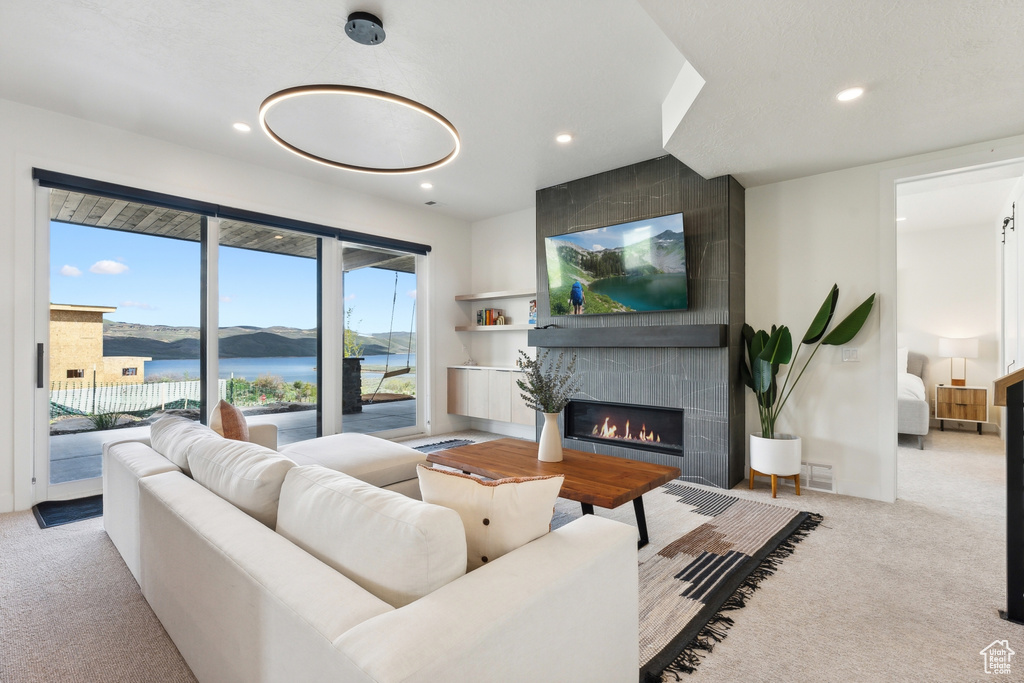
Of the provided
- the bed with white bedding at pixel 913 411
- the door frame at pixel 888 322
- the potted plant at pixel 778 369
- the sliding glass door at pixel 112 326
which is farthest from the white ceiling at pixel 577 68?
the bed with white bedding at pixel 913 411

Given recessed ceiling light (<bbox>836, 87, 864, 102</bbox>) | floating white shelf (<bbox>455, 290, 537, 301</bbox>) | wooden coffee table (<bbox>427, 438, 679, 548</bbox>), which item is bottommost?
wooden coffee table (<bbox>427, 438, 679, 548</bbox>)

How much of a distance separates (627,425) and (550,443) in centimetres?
162

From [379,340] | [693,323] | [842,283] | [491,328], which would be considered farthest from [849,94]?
[379,340]

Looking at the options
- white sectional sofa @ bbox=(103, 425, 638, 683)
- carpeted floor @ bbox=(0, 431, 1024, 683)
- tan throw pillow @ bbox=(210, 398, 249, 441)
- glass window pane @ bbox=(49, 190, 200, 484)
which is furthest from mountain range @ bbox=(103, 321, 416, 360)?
white sectional sofa @ bbox=(103, 425, 638, 683)

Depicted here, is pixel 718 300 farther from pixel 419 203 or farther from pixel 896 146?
pixel 419 203

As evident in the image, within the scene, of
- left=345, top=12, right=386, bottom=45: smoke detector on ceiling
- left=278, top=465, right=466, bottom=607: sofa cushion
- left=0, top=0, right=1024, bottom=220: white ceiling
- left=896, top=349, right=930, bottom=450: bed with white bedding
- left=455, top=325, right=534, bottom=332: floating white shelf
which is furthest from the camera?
left=455, top=325, right=534, bottom=332: floating white shelf

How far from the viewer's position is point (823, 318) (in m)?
3.47

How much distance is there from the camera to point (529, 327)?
5363 mm

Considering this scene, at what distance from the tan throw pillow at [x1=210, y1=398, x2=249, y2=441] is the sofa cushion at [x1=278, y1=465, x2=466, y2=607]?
160cm

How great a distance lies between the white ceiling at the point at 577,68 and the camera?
1996mm

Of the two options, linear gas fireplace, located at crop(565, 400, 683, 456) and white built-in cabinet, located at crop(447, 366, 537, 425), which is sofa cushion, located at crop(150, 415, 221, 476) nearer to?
linear gas fireplace, located at crop(565, 400, 683, 456)

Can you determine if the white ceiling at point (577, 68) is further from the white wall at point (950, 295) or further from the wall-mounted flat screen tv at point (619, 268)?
the white wall at point (950, 295)

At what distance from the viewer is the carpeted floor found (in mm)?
1631

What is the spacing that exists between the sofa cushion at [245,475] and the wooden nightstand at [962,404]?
284 inches
